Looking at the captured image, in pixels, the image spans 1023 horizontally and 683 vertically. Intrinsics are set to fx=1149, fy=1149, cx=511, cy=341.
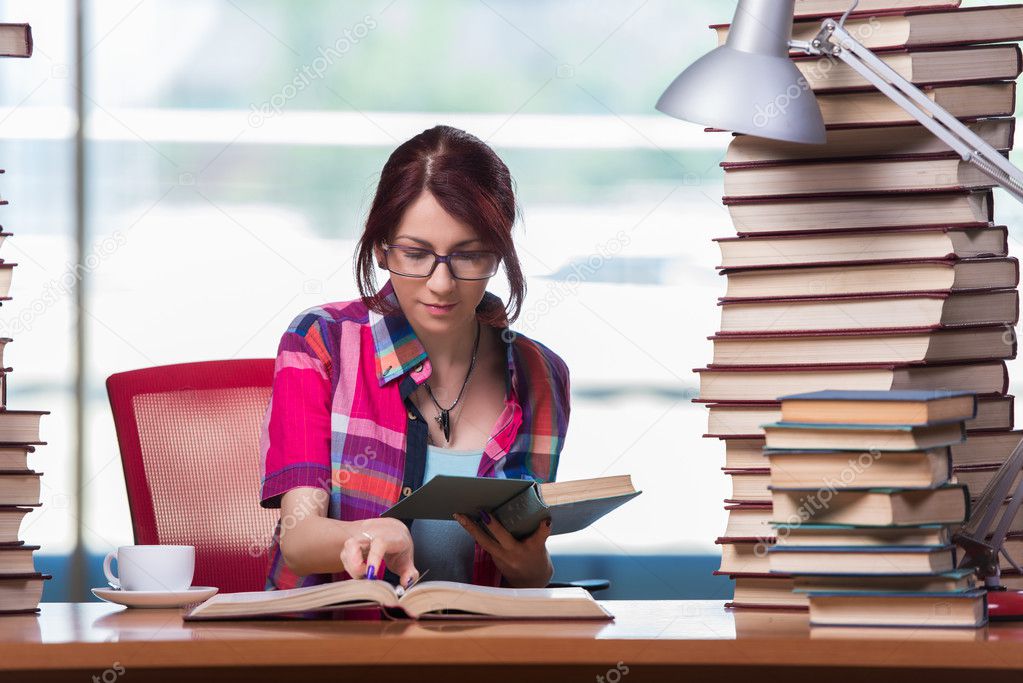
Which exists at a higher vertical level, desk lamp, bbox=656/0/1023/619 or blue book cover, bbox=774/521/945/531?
desk lamp, bbox=656/0/1023/619

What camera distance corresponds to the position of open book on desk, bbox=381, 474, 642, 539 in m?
1.31

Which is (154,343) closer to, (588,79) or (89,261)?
(89,261)

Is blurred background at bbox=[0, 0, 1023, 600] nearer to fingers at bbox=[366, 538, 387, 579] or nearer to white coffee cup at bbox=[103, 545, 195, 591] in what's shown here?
white coffee cup at bbox=[103, 545, 195, 591]

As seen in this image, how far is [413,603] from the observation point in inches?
47.5

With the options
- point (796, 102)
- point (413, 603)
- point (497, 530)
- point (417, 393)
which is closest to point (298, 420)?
point (417, 393)

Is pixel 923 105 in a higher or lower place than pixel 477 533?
higher

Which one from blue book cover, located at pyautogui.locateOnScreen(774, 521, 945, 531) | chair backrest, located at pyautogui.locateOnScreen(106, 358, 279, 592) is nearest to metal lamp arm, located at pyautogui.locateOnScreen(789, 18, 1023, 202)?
blue book cover, located at pyautogui.locateOnScreen(774, 521, 945, 531)

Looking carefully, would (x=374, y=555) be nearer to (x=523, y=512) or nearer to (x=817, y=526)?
(x=523, y=512)

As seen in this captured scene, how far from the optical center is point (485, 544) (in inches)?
62.6

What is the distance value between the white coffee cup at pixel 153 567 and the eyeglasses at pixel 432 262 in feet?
1.66

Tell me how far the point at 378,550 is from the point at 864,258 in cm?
70

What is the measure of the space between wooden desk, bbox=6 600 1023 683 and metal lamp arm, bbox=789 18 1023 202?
0.49 m

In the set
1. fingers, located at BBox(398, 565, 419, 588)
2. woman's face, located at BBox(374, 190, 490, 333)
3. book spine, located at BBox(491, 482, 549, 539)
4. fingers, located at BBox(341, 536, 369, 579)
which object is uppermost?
woman's face, located at BBox(374, 190, 490, 333)

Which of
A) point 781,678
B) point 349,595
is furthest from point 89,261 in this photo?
point 781,678
